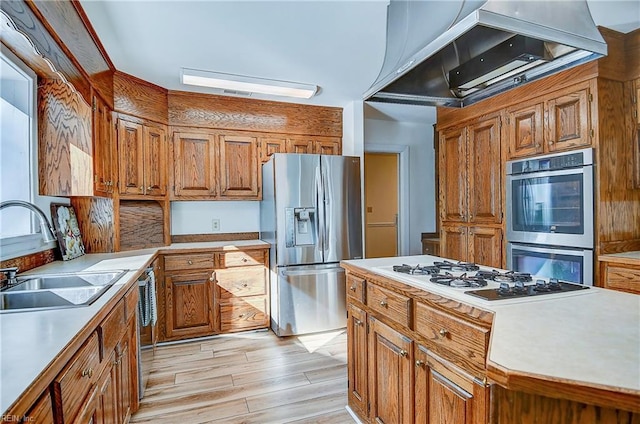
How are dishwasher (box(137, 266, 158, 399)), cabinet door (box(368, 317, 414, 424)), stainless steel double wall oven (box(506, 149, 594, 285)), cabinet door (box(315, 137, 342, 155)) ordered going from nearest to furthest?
cabinet door (box(368, 317, 414, 424)) < dishwasher (box(137, 266, 158, 399)) < stainless steel double wall oven (box(506, 149, 594, 285)) < cabinet door (box(315, 137, 342, 155))

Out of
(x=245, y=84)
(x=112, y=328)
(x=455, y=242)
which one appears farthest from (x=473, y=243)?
(x=112, y=328)

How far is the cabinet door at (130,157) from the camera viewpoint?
302 cm

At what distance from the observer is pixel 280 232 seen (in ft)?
10.7

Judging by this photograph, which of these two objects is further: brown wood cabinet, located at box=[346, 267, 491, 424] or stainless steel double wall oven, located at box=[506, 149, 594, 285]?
stainless steel double wall oven, located at box=[506, 149, 594, 285]

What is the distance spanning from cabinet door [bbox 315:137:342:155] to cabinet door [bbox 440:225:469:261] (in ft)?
4.87

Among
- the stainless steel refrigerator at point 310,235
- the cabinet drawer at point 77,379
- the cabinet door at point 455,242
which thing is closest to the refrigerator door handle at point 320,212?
the stainless steel refrigerator at point 310,235

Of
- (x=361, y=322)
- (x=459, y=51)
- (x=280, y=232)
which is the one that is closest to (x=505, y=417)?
(x=361, y=322)

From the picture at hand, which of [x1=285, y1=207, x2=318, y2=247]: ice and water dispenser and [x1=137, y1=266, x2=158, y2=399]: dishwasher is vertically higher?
[x1=285, y1=207, x2=318, y2=247]: ice and water dispenser

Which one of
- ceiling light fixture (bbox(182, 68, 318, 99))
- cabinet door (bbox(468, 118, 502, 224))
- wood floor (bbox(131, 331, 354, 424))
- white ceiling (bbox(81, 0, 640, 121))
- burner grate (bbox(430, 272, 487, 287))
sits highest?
white ceiling (bbox(81, 0, 640, 121))

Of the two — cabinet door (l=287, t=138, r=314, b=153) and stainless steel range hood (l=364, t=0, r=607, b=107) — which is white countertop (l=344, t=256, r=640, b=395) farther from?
cabinet door (l=287, t=138, r=314, b=153)

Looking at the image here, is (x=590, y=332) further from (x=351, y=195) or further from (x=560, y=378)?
(x=351, y=195)

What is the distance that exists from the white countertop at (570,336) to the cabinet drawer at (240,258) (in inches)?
96.4

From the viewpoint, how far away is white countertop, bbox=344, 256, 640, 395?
67 cm

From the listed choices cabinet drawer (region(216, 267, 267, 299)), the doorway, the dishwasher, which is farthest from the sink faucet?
the doorway
